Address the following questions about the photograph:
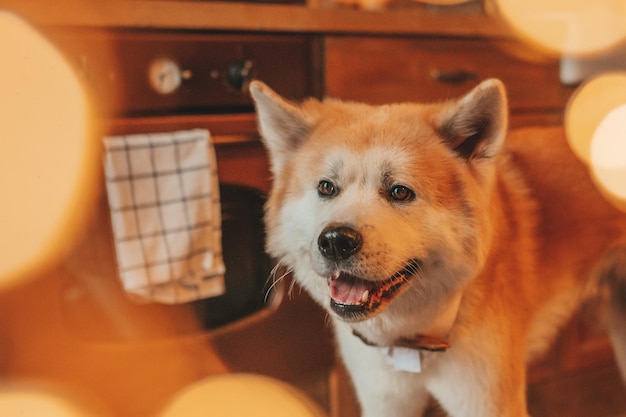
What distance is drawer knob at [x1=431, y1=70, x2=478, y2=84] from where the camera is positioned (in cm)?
125

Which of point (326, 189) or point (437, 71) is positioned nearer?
point (326, 189)

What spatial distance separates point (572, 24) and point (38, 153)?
128 cm

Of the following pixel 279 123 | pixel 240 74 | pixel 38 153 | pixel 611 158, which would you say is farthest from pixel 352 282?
pixel 611 158

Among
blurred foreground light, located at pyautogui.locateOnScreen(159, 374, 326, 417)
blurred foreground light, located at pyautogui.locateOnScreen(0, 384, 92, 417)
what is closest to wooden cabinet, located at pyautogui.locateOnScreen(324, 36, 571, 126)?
blurred foreground light, located at pyautogui.locateOnScreen(159, 374, 326, 417)

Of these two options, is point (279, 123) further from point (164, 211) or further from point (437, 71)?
point (437, 71)

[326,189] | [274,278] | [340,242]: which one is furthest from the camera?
[274,278]

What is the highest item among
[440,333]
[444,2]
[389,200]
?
[444,2]

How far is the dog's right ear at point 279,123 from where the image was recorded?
0.89 metres

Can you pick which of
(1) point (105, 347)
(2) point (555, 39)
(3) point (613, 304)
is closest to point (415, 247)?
(1) point (105, 347)

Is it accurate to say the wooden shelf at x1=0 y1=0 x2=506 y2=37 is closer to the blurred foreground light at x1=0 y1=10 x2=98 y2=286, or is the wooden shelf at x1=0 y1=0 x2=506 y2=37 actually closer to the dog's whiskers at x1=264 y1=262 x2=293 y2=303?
the blurred foreground light at x1=0 y1=10 x2=98 y2=286

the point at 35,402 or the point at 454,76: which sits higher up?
the point at 454,76

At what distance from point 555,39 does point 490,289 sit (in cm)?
82

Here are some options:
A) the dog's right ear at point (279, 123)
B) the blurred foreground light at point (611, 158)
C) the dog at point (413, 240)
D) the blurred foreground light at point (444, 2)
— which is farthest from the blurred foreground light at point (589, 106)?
the dog's right ear at point (279, 123)

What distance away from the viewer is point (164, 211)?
1.01m
